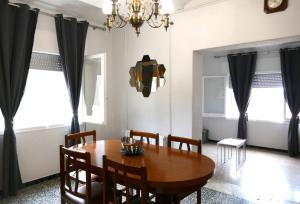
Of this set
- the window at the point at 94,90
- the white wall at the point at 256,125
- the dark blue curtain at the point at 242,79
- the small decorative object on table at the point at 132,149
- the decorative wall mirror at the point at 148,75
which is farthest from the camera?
the dark blue curtain at the point at 242,79

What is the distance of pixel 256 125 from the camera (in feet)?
18.6

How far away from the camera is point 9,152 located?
296 centimetres

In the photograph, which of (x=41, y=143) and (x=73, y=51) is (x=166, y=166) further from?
(x=73, y=51)

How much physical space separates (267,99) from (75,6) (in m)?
4.69

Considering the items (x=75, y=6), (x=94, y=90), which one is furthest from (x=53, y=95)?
(x=75, y=6)

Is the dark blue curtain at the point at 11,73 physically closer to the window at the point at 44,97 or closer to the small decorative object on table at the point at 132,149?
the window at the point at 44,97

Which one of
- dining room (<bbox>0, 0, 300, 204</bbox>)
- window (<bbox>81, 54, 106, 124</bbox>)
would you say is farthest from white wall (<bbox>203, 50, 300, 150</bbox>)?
window (<bbox>81, 54, 106, 124</bbox>)

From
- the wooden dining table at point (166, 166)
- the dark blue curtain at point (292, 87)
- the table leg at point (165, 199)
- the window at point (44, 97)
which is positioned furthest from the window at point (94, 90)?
the dark blue curtain at point (292, 87)

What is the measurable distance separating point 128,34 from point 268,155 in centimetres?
397

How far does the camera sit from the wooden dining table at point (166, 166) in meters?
1.56

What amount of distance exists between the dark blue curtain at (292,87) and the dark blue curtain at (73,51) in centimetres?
421

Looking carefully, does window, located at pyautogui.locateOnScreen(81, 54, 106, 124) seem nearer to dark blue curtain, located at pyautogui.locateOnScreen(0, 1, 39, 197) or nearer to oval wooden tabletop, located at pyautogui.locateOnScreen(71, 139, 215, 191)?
dark blue curtain, located at pyautogui.locateOnScreen(0, 1, 39, 197)

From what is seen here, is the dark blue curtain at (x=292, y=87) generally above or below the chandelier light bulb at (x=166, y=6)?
below

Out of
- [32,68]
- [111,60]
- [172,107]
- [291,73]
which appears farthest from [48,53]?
[291,73]
